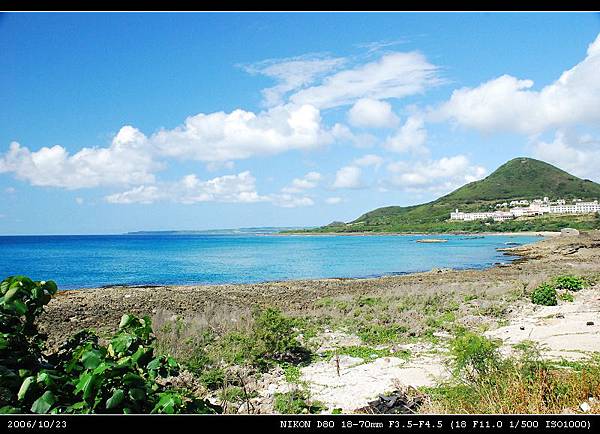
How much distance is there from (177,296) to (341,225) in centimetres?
12577

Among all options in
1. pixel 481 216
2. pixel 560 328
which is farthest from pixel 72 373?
pixel 481 216

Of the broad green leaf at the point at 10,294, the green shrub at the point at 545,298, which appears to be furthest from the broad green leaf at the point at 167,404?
the green shrub at the point at 545,298

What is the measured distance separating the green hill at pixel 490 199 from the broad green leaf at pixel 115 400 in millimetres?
98968

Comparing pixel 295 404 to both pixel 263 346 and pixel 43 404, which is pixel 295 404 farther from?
pixel 43 404

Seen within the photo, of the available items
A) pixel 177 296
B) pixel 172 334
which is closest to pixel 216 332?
pixel 172 334

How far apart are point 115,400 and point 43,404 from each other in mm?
354

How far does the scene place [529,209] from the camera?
102000mm

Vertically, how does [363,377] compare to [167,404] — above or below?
below

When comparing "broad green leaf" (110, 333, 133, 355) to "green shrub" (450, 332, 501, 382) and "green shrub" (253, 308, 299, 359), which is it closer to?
"green shrub" (450, 332, 501, 382)

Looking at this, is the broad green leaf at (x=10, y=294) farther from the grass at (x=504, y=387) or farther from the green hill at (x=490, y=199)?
the green hill at (x=490, y=199)

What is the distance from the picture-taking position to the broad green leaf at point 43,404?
2.22 metres
